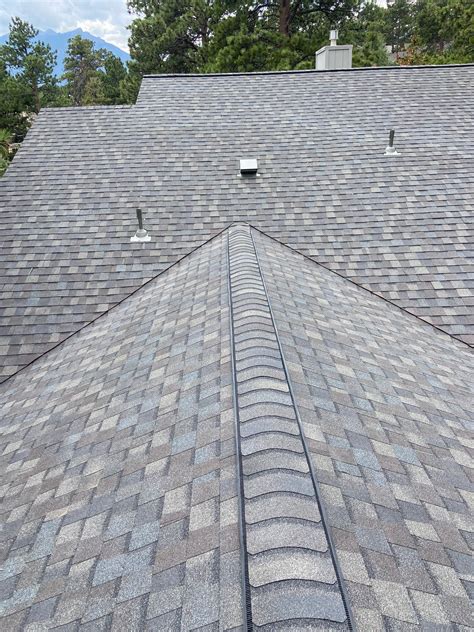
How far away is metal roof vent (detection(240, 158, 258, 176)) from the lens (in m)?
9.69

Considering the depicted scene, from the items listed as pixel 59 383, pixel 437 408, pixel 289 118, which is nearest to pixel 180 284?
pixel 59 383

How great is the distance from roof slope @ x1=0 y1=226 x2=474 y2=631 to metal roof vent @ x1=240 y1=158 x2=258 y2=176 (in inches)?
197

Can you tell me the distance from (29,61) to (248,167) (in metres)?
26.3

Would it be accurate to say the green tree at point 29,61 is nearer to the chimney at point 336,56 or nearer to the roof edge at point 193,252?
the chimney at point 336,56

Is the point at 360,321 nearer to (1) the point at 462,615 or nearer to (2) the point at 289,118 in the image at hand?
(1) the point at 462,615

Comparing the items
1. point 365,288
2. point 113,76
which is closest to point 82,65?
point 113,76

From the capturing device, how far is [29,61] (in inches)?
1110

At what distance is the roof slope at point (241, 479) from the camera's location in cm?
201

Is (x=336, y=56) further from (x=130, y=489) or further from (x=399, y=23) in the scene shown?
(x=399, y=23)

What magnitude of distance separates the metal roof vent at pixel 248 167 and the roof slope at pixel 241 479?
5.02 meters

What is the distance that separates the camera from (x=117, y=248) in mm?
8523

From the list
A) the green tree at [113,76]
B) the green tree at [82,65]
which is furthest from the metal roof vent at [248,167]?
the green tree at [82,65]

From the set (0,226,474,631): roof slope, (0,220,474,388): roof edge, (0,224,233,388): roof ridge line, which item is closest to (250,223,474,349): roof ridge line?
(0,220,474,388): roof edge

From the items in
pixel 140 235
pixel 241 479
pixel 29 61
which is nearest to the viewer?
pixel 241 479
